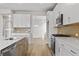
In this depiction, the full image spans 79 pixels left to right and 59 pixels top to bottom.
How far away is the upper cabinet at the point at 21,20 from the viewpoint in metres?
5.36

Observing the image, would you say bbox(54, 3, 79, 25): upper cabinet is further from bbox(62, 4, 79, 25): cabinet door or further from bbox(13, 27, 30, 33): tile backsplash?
bbox(13, 27, 30, 33): tile backsplash

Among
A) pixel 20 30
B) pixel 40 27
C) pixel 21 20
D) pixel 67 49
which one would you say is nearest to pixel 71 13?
pixel 67 49

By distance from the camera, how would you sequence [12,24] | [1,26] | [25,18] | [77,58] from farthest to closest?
[25,18] → [12,24] → [1,26] → [77,58]

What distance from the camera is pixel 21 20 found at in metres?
5.62

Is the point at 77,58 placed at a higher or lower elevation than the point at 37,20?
lower

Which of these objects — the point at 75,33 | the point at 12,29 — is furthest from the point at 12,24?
the point at 75,33

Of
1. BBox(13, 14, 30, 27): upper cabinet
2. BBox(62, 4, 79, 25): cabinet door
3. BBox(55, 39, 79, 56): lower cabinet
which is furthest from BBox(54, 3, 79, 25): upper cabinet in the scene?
BBox(13, 14, 30, 27): upper cabinet

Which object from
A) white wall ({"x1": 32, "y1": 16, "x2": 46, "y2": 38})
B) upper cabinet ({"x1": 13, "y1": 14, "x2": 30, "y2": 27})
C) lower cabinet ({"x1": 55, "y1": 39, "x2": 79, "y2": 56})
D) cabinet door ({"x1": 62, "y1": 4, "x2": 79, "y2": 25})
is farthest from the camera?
upper cabinet ({"x1": 13, "y1": 14, "x2": 30, "y2": 27})

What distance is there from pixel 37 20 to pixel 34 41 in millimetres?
784

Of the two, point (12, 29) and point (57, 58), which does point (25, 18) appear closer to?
point (12, 29)

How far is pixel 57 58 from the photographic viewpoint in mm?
527

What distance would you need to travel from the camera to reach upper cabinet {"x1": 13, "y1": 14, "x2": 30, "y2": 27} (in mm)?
5359

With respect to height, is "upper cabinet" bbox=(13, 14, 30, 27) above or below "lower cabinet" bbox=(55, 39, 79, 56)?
above

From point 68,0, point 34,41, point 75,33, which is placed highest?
point 68,0
